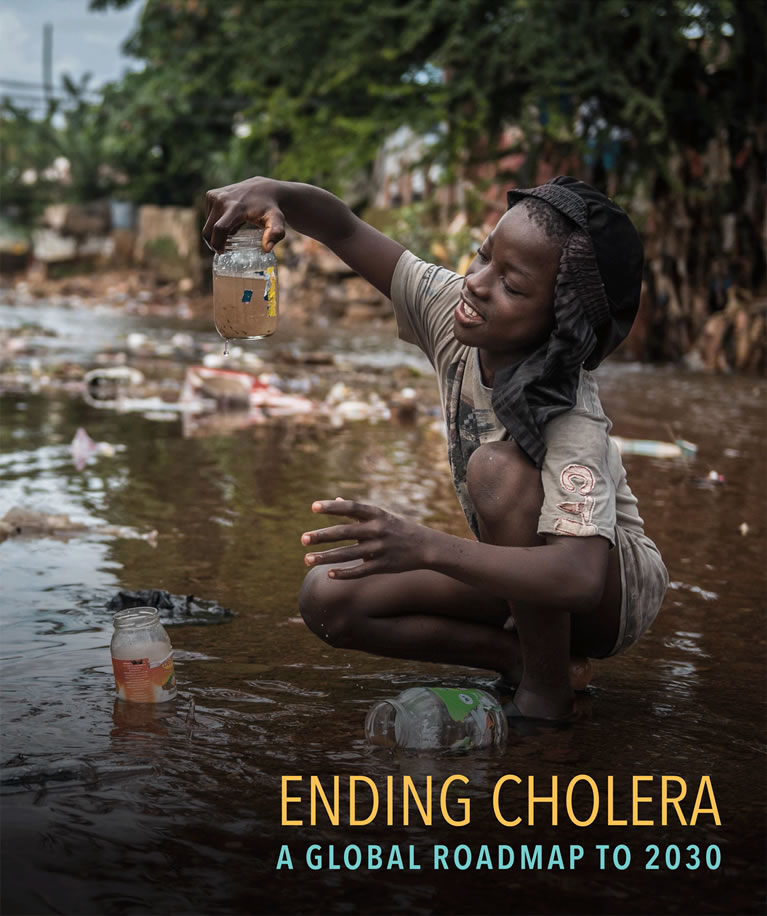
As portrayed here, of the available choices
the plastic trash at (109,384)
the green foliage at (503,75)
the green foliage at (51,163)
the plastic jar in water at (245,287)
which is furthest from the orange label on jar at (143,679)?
the green foliage at (51,163)

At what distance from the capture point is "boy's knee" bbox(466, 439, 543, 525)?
2.28m

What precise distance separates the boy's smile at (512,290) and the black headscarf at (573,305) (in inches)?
1.5

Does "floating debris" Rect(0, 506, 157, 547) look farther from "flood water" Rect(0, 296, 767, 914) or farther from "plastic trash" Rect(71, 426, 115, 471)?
"plastic trash" Rect(71, 426, 115, 471)

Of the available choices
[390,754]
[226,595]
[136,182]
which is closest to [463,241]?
[226,595]

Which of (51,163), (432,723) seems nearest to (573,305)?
(432,723)

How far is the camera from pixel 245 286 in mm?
2598

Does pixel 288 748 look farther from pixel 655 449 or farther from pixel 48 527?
pixel 655 449

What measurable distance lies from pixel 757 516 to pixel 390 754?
2.86 meters

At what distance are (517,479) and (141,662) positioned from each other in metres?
0.88

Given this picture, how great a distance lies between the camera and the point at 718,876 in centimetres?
183

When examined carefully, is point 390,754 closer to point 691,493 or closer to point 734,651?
point 734,651

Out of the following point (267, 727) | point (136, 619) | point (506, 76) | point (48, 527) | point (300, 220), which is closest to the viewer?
point (267, 727)

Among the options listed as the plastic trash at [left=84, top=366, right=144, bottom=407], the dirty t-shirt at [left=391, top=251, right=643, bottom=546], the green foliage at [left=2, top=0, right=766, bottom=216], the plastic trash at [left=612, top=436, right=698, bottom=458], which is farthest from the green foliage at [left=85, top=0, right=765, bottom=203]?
the dirty t-shirt at [left=391, top=251, right=643, bottom=546]

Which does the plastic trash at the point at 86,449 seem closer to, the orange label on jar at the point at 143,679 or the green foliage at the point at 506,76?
the orange label on jar at the point at 143,679
